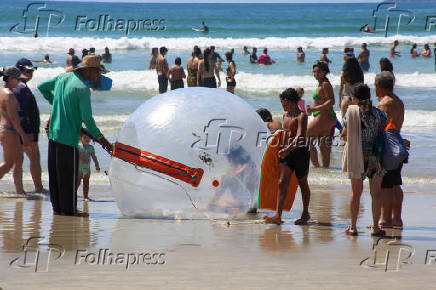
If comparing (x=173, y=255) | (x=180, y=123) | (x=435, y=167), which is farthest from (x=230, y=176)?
(x=435, y=167)

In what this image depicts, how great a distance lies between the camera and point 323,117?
34.5 feet

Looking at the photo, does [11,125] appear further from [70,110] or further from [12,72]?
[70,110]

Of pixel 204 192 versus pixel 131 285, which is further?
pixel 204 192

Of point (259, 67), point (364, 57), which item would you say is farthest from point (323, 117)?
point (259, 67)

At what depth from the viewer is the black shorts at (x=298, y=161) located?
22.1 feet

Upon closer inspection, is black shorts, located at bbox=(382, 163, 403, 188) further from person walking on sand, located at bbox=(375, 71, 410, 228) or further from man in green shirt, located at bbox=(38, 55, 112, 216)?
man in green shirt, located at bbox=(38, 55, 112, 216)

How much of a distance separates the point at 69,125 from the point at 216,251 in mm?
2131

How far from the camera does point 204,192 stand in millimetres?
6504

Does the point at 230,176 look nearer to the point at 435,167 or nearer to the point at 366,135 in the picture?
the point at 366,135

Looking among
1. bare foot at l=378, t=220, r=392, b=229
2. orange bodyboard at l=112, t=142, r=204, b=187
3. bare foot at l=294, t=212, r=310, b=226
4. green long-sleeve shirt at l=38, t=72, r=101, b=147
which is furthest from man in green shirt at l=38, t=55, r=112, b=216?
bare foot at l=378, t=220, r=392, b=229

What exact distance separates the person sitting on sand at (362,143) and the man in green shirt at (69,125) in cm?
232

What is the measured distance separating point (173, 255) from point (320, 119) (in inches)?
216

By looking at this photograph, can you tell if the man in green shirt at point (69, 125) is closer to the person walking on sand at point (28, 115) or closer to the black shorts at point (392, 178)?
the person walking on sand at point (28, 115)

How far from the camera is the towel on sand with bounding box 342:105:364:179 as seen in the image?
6016 mm
